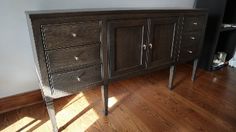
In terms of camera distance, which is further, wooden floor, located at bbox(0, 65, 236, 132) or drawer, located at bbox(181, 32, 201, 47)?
drawer, located at bbox(181, 32, 201, 47)

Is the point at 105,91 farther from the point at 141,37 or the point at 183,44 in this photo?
the point at 183,44

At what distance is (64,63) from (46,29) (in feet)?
0.76

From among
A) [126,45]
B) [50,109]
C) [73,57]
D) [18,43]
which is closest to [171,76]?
[126,45]

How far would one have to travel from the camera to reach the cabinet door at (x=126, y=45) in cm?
123

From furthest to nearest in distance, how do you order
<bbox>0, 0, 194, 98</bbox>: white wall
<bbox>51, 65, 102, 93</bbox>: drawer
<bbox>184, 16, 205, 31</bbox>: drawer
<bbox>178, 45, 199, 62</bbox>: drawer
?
<bbox>178, 45, 199, 62</bbox>: drawer
<bbox>184, 16, 205, 31</bbox>: drawer
<bbox>0, 0, 194, 98</bbox>: white wall
<bbox>51, 65, 102, 93</bbox>: drawer

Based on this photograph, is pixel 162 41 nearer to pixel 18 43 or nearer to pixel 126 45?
pixel 126 45

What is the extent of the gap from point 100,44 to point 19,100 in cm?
93

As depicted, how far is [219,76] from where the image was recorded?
7.29 ft

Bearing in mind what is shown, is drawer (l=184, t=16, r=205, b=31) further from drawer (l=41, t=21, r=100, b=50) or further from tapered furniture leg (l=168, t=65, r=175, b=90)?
drawer (l=41, t=21, r=100, b=50)

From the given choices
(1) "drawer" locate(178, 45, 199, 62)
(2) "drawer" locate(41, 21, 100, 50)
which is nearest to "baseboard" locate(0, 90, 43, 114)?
(2) "drawer" locate(41, 21, 100, 50)

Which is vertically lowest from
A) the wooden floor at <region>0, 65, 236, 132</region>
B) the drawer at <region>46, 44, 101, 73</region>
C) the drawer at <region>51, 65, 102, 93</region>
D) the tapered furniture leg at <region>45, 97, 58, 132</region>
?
the wooden floor at <region>0, 65, 236, 132</region>

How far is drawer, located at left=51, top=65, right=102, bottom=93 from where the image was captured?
114 cm

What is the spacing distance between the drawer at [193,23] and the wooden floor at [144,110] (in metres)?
0.64

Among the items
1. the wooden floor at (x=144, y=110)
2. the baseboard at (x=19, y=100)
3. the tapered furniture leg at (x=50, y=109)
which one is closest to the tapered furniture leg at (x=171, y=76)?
the wooden floor at (x=144, y=110)
